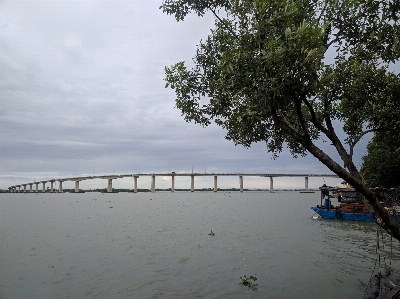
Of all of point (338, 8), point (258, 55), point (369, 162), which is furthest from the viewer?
point (369, 162)

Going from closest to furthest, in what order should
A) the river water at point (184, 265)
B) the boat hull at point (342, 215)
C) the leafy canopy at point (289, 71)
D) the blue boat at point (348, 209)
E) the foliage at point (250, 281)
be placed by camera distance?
1. the leafy canopy at point (289, 71)
2. the river water at point (184, 265)
3. the foliage at point (250, 281)
4. the boat hull at point (342, 215)
5. the blue boat at point (348, 209)

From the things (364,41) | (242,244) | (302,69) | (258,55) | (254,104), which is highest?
(364,41)

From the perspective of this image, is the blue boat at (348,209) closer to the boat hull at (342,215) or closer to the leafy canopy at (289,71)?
the boat hull at (342,215)

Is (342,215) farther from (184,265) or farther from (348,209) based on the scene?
(184,265)

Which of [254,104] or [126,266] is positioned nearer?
[254,104]

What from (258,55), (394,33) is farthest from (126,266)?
(394,33)

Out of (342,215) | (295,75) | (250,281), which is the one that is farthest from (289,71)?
(342,215)

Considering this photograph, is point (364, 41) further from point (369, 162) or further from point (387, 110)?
point (369, 162)

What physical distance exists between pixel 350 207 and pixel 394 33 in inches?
1365

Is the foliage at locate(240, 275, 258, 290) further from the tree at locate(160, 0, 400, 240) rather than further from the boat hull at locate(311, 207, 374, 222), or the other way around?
the boat hull at locate(311, 207, 374, 222)

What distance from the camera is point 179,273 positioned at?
582 inches

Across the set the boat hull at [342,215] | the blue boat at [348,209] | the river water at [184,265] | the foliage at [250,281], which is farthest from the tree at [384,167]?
the foliage at [250,281]

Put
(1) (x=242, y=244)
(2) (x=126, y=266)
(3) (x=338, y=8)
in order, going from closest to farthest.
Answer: (3) (x=338, y=8), (2) (x=126, y=266), (1) (x=242, y=244)

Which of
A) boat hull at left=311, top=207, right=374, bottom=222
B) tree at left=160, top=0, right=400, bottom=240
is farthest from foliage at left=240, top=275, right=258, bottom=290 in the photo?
boat hull at left=311, top=207, right=374, bottom=222
